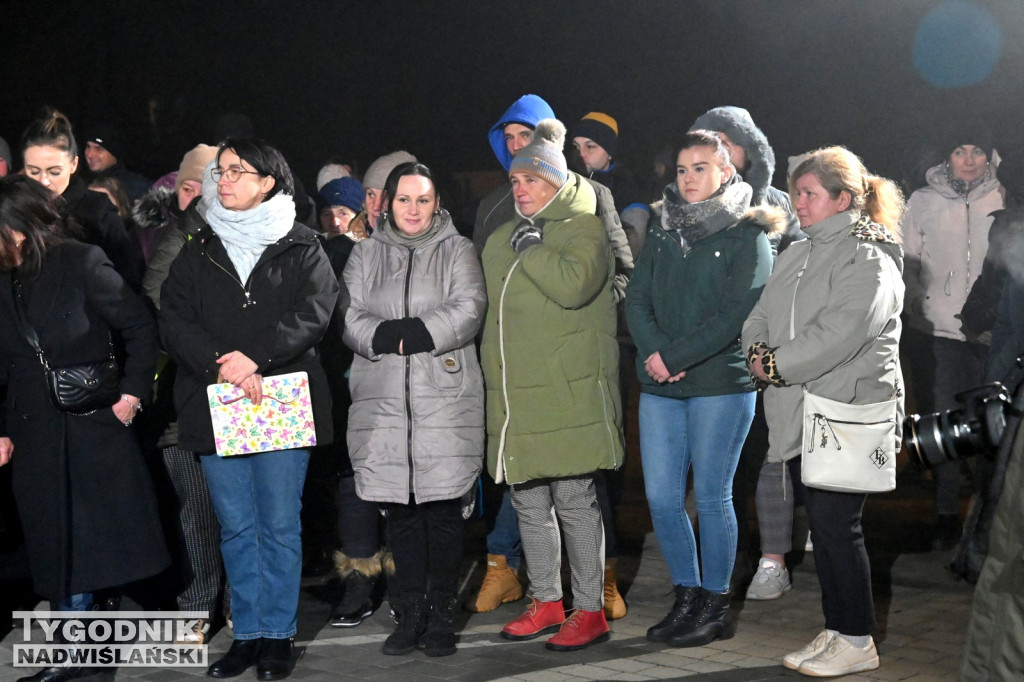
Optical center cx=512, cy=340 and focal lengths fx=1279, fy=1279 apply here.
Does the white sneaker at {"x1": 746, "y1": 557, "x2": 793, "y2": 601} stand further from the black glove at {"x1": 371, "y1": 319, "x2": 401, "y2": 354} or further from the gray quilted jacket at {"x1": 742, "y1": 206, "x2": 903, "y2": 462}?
the black glove at {"x1": 371, "y1": 319, "x2": 401, "y2": 354}

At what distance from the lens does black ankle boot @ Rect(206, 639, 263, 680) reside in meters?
5.05

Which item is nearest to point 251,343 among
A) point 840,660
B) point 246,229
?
point 246,229

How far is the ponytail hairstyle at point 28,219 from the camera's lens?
4973 mm

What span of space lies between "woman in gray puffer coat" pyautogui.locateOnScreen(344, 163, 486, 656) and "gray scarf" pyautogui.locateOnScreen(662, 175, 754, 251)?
2.81ft

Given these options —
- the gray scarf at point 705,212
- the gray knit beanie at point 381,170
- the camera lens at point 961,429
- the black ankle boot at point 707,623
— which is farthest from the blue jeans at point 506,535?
the camera lens at point 961,429

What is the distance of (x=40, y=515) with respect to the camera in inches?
197

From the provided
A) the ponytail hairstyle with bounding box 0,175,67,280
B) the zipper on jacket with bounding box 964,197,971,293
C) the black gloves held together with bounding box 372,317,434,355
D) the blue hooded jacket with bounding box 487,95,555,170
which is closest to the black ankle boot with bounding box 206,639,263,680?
the black gloves held together with bounding box 372,317,434,355

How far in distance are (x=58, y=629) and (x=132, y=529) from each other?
20.4 inches

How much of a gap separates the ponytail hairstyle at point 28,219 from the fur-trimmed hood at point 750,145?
2861 mm

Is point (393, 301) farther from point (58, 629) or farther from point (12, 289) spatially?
point (58, 629)

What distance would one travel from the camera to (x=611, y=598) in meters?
5.81

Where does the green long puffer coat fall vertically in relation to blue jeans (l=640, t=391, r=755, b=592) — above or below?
above

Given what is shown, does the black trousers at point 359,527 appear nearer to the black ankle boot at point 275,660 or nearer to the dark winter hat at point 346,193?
the black ankle boot at point 275,660

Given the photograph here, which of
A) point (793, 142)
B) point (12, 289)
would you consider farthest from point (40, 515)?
point (793, 142)
